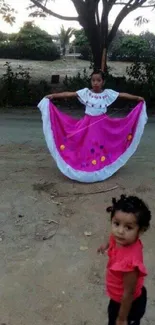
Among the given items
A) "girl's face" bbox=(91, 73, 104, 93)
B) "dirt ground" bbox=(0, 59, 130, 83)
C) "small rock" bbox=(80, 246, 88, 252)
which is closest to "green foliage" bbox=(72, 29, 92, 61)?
"dirt ground" bbox=(0, 59, 130, 83)

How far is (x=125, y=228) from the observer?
220cm

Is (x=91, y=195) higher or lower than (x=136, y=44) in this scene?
lower

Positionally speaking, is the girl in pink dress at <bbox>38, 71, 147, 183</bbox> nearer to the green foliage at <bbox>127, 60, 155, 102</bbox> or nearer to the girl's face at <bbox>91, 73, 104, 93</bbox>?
the girl's face at <bbox>91, 73, 104, 93</bbox>

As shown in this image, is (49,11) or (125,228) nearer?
(125,228)

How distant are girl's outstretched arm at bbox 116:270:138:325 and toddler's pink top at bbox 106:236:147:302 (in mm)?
30

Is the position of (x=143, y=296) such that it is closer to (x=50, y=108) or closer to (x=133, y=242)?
(x=133, y=242)

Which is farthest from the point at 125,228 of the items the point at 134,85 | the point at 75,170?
the point at 134,85

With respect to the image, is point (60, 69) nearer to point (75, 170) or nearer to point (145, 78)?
point (145, 78)

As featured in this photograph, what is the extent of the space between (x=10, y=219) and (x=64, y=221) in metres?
0.63

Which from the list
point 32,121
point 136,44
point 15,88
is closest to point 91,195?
point 32,121

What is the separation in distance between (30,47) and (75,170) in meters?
20.3

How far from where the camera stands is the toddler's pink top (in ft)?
7.09

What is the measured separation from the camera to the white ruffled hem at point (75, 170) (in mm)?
5906

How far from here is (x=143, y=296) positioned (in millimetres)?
2445
